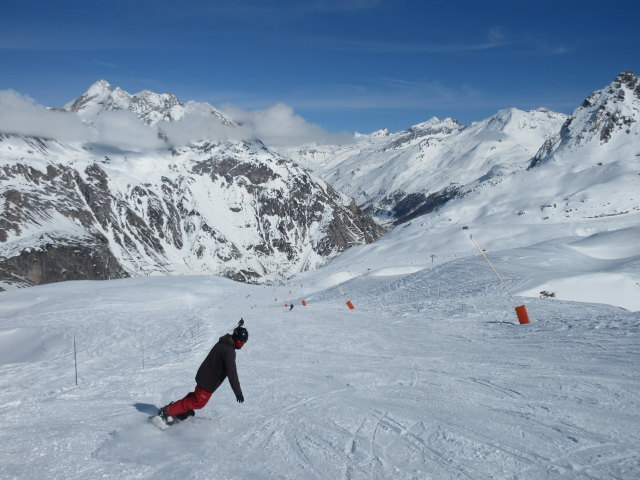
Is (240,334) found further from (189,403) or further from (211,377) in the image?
(189,403)

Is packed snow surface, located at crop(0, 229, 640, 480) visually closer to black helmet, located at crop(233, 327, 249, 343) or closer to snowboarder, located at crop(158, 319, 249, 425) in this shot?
snowboarder, located at crop(158, 319, 249, 425)

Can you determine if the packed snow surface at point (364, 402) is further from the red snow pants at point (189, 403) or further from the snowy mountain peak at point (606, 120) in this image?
the snowy mountain peak at point (606, 120)

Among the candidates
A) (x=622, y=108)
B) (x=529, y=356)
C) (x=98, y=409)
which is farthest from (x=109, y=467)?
(x=622, y=108)

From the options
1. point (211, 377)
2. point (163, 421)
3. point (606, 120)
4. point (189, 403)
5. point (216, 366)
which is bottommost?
point (163, 421)

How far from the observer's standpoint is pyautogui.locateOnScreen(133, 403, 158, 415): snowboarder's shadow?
30.0ft

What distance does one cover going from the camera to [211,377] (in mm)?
8391

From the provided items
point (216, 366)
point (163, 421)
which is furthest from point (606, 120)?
point (163, 421)

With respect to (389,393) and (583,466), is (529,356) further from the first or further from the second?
(583,466)

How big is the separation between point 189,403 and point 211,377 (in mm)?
600

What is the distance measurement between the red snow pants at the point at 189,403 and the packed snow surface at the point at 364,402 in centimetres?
29

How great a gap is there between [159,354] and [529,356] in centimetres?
1204

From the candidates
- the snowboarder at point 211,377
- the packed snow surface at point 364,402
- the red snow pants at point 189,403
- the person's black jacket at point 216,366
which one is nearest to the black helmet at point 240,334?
the snowboarder at point 211,377

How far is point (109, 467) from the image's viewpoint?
6.73 m

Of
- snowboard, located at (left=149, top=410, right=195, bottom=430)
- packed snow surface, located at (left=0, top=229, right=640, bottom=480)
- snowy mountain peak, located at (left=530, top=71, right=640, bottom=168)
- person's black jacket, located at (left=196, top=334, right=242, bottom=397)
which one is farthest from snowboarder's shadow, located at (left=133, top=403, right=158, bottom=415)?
snowy mountain peak, located at (left=530, top=71, right=640, bottom=168)
